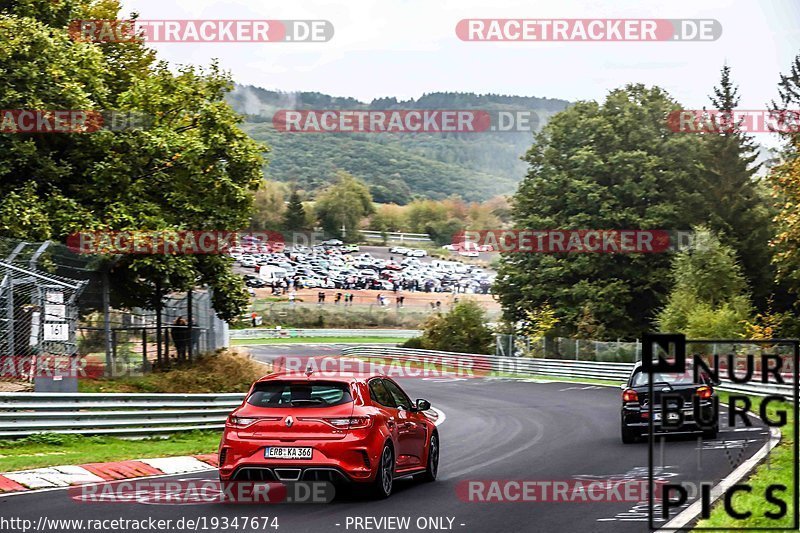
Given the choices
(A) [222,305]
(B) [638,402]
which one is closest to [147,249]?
(A) [222,305]

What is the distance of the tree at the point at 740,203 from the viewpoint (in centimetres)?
6469

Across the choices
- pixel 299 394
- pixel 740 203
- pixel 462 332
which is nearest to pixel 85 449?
pixel 299 394

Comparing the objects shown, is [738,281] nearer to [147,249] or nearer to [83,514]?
[147,249]

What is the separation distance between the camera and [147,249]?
1040 inches

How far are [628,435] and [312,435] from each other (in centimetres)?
978

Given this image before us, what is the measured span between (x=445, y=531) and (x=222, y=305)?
2035 cm

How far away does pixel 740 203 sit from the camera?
66250 mm

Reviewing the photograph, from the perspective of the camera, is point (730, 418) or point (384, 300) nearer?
point (730, 418)

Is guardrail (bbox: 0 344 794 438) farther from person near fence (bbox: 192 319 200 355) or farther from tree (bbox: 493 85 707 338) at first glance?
tree (bbox: 493 85 707 338)

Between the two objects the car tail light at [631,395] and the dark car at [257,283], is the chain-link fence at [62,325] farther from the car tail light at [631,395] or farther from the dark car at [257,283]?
the dark car at [257,283]

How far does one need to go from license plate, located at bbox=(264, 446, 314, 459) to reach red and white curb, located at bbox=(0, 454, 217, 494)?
10.9 feet

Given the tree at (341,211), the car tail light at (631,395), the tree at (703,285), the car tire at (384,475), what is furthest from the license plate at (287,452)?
the tree at (341,211)

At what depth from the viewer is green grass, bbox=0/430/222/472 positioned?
1686 cm

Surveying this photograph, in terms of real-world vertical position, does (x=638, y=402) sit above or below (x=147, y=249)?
below
